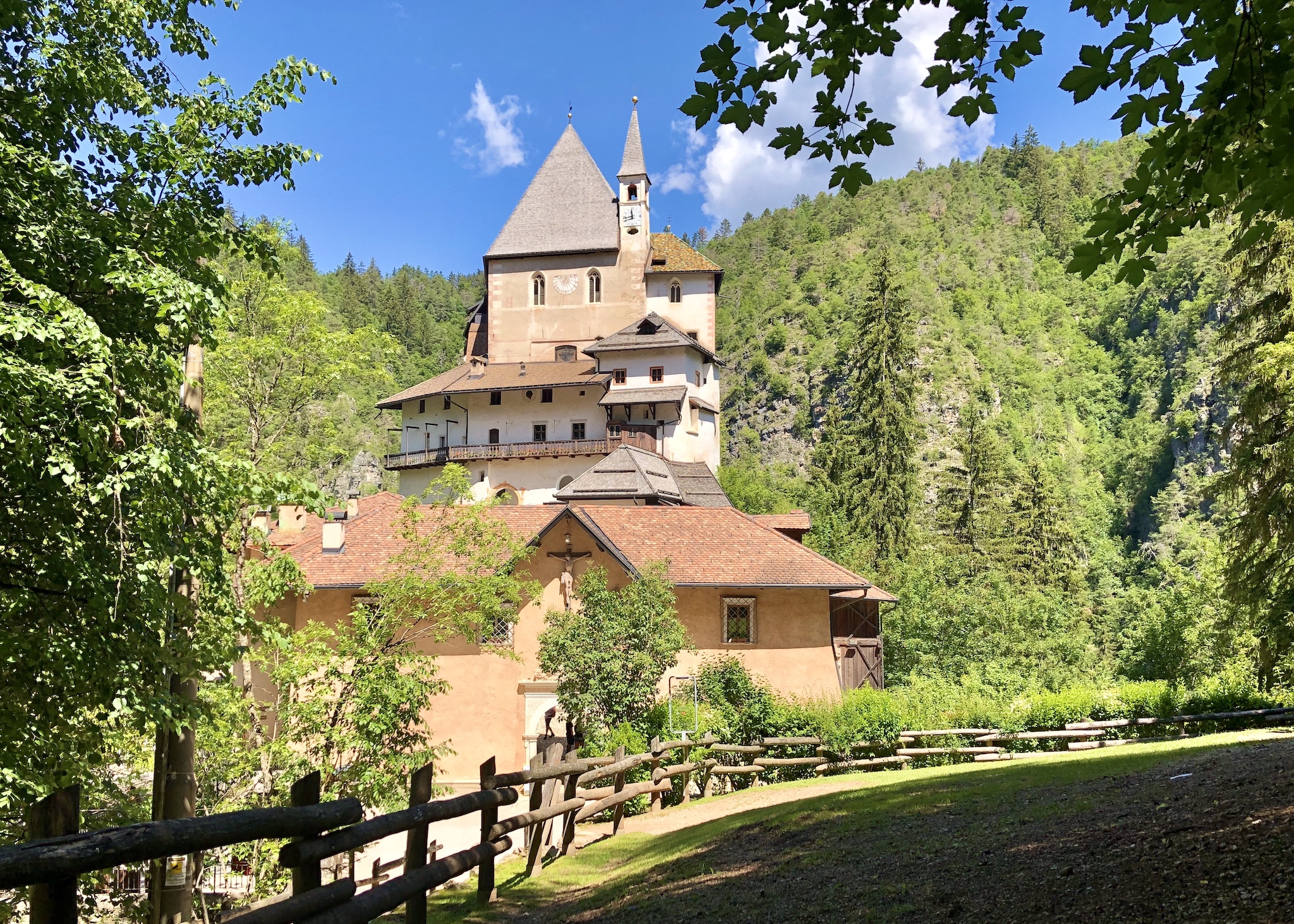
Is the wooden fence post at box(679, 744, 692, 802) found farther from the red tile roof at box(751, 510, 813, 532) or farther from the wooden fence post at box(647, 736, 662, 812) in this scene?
the red tile roof at box(751, 510, 813, 532)

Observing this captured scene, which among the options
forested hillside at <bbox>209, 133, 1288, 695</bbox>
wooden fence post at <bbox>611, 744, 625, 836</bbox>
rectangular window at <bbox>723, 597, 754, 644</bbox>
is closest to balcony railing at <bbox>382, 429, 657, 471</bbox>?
forested hillside at <bbox>209, 133, 1288, 695</bbox>

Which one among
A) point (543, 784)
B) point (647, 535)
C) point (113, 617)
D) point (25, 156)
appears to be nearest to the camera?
point (113, 617)

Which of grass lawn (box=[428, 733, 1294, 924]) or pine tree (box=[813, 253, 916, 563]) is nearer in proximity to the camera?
grass lawn (box=[428, 733, 1294, 924])

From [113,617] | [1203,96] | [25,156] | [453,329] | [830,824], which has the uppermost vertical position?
[453,329]

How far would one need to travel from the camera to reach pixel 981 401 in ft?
361

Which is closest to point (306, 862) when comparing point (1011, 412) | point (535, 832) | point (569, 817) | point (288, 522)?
point (535, 832)

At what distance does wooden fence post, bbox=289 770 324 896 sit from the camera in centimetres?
564

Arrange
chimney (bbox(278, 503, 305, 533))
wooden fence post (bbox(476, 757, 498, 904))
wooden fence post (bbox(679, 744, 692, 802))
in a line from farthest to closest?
chimney (bbox(278, 503, 305, 533))
wooden fence post (bbox(679, 744, 692, 802))
wooden fence post (bbox(476, 757, 498, 904))

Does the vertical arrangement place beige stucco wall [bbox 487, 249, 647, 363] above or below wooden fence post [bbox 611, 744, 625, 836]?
above

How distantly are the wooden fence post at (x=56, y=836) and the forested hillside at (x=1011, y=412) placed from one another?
83.6 ft

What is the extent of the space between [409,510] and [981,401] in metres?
97.4

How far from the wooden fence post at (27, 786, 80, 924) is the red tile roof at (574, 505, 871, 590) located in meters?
24.6

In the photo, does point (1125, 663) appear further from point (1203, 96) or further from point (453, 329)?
point (453, 329)

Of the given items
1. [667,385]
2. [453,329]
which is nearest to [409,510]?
[667,385]
